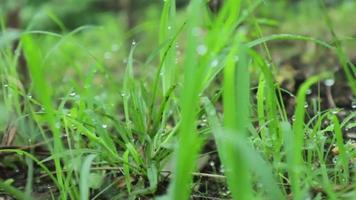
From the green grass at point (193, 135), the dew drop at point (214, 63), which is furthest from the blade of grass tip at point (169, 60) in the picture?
the dew drop at point (214, 63)

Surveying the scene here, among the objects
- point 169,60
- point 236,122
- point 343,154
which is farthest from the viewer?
point 169,60

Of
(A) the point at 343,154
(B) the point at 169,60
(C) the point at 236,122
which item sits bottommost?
(A) the point at 343,154

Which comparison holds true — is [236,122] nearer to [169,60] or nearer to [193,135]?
[193,135]

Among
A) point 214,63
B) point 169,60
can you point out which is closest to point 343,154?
point 214,63

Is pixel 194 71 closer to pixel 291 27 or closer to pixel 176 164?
pixel 176 164

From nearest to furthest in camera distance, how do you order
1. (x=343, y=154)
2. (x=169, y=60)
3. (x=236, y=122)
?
(x=236, y=122), (x=343, y=154), (x=169, y=60)

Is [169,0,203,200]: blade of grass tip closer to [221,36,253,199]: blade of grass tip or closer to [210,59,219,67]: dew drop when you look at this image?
[221,36,253,199]: blade of grass tip

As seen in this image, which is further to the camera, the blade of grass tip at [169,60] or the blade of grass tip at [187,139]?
the blade of grass tip at [169,60]

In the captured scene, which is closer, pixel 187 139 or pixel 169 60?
pixel 187 139

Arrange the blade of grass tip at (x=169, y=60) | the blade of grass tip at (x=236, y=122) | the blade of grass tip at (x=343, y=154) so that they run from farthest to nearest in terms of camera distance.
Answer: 1. the blade of grass tip at (x=169, y=60)
2. the blade of grass tip at (x=343, y=154)
3. the blade of grass tip at (x=236, y=122)

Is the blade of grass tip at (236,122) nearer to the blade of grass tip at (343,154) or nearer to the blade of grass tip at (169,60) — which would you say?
the blade of grass tip at (343,154)

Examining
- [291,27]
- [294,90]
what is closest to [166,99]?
[294,90]
